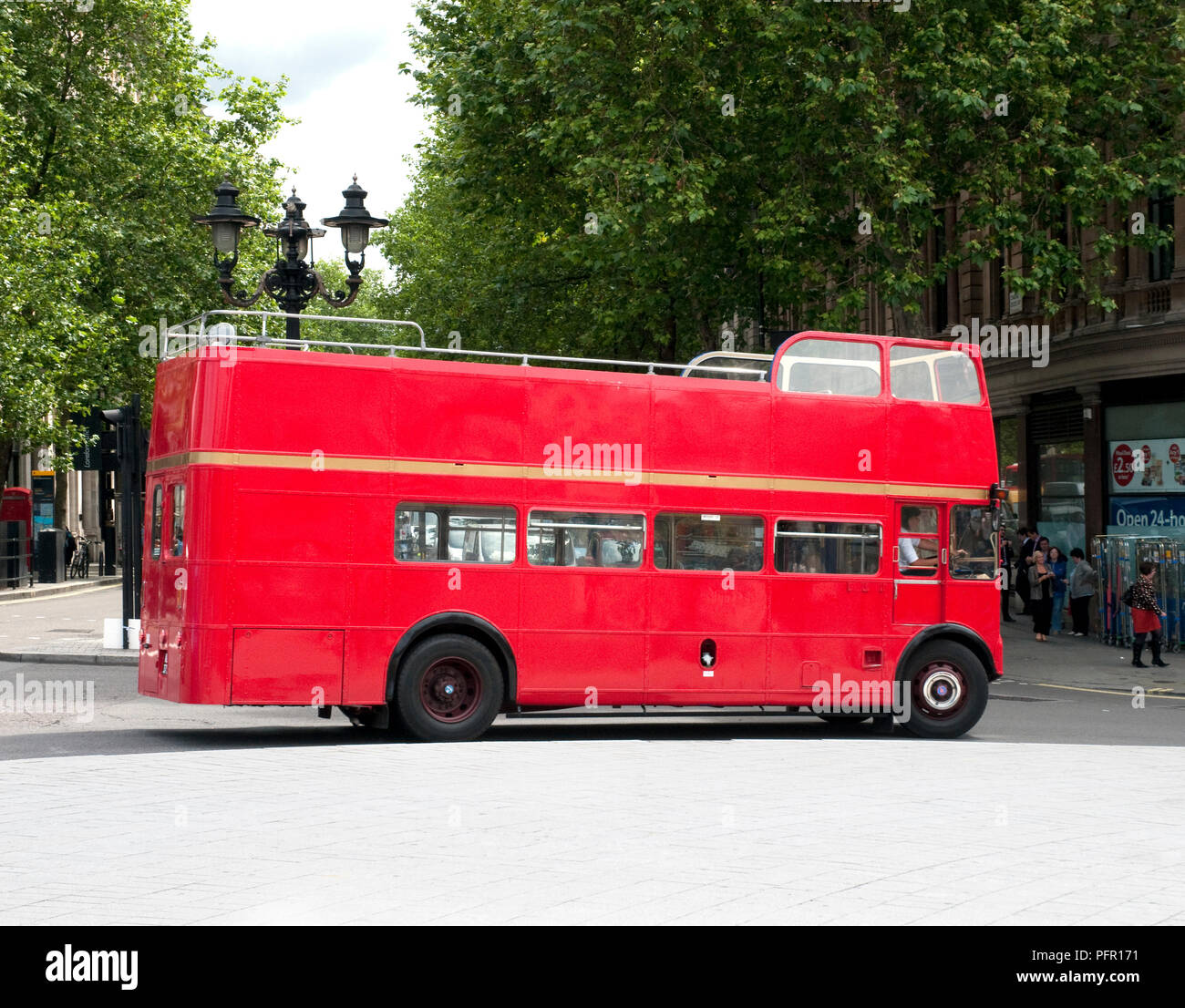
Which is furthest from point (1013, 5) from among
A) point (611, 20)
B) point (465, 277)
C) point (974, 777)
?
point (465, 277)

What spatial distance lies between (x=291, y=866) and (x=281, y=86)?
46.8 m

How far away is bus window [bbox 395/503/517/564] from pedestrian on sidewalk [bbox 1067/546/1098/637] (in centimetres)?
1705

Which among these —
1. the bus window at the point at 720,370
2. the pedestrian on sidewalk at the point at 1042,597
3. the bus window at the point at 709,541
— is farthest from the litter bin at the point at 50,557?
the bus window at the point at 709,541

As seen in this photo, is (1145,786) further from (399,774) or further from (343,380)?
(343,380)

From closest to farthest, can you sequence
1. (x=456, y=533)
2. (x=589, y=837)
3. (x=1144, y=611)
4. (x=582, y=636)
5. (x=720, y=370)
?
(x=589, y=837), (x=456, y=533), (x=582, y=636), (x=720, y=370), (x=1144, y=611)

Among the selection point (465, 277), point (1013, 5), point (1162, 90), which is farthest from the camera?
point (465, 277)

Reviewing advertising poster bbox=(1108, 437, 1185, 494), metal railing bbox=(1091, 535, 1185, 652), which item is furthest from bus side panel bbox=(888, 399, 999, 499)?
advertising poster bbox=(1108, 437, 1185, 494)

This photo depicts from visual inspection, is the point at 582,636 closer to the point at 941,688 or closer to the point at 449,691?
the point at 449,691

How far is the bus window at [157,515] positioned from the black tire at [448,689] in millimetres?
2509

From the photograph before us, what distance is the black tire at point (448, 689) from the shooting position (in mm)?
14117

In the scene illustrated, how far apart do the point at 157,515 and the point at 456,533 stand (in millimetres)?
2732

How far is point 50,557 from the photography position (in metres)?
45.7

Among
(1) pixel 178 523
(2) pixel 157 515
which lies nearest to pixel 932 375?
(1) pixel 178 523

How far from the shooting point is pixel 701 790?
34.7 ft
